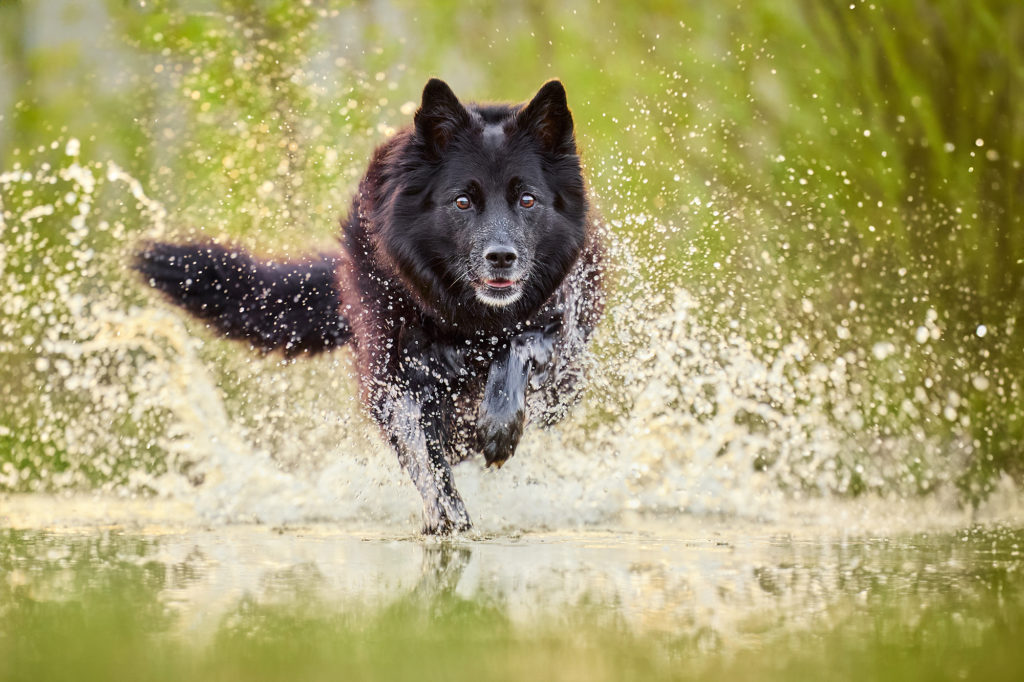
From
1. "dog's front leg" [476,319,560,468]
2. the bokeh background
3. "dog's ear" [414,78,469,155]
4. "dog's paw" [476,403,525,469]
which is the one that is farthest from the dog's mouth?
the bokeh background

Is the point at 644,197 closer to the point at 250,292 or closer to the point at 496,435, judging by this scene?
the point at 250,292

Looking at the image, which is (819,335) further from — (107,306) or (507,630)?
(507,630)

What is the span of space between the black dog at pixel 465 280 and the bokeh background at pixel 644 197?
0.63 m

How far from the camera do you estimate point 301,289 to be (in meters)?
5.17

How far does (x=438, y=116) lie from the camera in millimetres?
4258

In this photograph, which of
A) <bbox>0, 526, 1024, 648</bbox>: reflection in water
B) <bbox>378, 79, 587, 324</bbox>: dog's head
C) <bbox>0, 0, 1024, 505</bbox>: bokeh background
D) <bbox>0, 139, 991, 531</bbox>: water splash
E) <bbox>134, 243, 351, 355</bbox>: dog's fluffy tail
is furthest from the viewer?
<bbox>0, 0, 1024, 505</bbox>: bokeh background

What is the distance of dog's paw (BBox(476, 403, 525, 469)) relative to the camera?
4238 mm

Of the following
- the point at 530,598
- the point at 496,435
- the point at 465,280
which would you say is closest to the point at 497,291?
the point at 465,280

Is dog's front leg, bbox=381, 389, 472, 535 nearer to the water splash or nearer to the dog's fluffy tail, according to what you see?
the water splash

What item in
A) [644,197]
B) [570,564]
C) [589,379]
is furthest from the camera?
[644,197]

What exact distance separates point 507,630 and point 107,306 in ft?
13.2

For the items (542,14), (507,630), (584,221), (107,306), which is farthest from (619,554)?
(542,14)

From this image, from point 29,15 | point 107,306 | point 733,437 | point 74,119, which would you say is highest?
point 29,15

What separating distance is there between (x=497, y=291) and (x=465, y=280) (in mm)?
136
